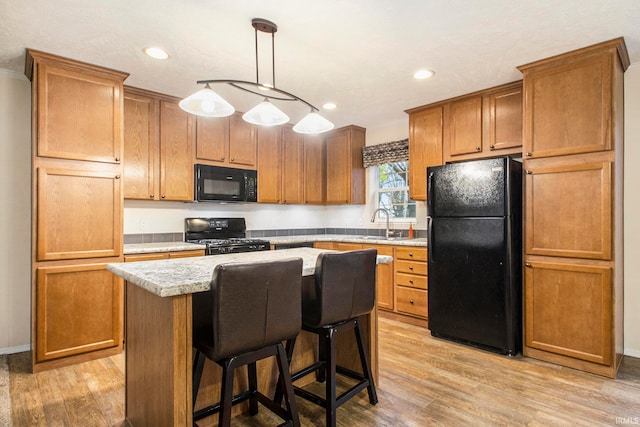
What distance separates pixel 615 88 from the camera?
2.51m

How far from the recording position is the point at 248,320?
1.47m

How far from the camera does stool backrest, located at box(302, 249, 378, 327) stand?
5.90 feet

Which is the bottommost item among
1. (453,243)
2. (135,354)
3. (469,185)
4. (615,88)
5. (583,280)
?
(135,354)

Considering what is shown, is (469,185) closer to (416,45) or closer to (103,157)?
(416,45)

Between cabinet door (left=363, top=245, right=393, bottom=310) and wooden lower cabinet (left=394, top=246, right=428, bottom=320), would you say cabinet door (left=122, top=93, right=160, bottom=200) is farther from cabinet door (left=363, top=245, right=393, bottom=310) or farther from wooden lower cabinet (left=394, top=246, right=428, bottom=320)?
wooden lower cabinet (left=394, top=246, right=428, bottom=320)

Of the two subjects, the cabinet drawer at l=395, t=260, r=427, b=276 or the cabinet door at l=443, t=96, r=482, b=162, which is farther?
the cabinet drawer at l=395, t=260, r=427, b=276

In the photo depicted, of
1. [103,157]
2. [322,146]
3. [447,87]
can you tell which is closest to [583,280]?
[447,87]

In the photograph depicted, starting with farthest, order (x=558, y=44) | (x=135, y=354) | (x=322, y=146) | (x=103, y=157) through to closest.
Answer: (x=322, y=146) → (x=103, y=157) → (x=558, y=44) → (x=135, y=354)

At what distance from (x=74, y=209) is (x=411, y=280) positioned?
10.3 feet

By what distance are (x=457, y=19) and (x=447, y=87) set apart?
122 cm

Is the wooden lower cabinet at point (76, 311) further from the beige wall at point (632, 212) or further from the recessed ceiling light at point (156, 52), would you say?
the beige wall at point (632, 212)

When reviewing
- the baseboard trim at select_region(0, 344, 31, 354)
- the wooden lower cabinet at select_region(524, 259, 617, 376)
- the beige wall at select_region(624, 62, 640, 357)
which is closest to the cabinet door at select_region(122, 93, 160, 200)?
the baseboard trim at select_region(0, 344, 31, 354)

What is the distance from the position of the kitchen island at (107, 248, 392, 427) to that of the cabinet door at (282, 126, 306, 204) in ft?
8.17

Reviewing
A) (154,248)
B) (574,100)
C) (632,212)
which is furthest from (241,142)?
(632,212)
